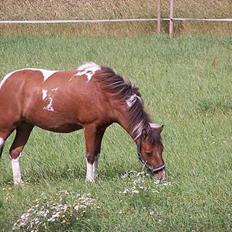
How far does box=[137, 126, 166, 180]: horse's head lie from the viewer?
6.58 metres

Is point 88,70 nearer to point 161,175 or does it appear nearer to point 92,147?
point 92,147

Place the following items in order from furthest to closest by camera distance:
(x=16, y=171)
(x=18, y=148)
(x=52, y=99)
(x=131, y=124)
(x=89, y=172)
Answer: (x=18, y=148), (x=16, y=171), (x=52, y=99), (x=89, y=172), (x=131, y=124)

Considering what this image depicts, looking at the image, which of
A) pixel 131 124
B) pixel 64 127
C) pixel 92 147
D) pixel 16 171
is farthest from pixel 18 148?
pixel 131 124

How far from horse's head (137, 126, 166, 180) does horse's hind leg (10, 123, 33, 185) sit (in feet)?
4.30

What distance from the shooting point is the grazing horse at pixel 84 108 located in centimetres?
665

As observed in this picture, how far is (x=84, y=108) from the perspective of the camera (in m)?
6.79

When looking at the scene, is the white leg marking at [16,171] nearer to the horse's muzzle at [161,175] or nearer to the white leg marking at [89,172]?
the white leg marking at [89,172]

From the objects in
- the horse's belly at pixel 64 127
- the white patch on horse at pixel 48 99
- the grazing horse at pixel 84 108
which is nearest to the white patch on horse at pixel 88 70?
the grazing horse at pixel 84 108

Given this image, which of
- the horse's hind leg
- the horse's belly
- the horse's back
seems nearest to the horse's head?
the horse's back

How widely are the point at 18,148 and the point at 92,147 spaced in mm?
880

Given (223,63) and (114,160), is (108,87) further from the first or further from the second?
(223,63)

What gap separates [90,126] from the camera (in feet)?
22.3

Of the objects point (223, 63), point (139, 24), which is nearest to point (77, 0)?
point (139, 24)

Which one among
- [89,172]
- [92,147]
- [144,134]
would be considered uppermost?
Answer: [144,134]
